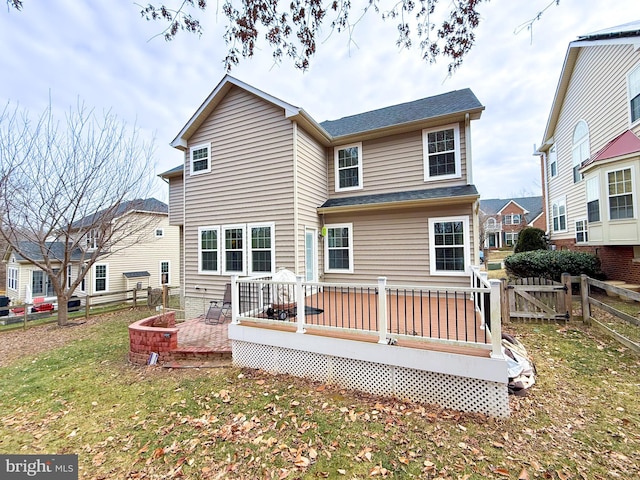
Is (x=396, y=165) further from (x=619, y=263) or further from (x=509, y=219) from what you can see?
(x=509, y=219)

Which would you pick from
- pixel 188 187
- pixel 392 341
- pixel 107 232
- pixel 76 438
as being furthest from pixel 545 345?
pixel 107 232

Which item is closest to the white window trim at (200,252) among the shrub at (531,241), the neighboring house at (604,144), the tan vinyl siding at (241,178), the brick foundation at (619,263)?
the tan vinyl siding at (241,178)

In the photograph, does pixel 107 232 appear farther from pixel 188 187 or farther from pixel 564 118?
pixel 564 118

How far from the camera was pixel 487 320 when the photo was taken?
4430 mm

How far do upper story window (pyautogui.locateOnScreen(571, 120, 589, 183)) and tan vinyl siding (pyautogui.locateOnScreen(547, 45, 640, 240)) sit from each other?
12.1 inches

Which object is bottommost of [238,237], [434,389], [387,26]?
[434,389]

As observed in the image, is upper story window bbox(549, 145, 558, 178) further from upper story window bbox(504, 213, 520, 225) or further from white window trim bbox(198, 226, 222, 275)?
upper story window bbox(504, 213, 520, 225)

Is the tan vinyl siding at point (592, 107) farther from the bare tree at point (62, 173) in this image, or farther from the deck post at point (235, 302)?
the bare tree at point (62, 173)

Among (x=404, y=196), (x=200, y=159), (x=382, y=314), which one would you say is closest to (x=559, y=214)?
(x=404, y=196)

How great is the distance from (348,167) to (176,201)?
795 centimetres

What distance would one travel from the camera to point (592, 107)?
11.3 m

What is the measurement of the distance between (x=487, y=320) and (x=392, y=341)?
159 cm

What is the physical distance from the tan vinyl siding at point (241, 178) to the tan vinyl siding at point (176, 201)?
89.6 inches

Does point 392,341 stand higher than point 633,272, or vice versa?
point 633,272
